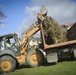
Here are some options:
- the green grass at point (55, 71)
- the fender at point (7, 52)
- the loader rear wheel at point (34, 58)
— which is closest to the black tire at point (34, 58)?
the loader rear wheel at point (34, 58)

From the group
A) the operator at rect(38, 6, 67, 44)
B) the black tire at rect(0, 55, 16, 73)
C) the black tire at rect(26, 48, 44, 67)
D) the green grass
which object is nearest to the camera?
the green grass

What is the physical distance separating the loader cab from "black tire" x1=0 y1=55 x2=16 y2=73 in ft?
2.77

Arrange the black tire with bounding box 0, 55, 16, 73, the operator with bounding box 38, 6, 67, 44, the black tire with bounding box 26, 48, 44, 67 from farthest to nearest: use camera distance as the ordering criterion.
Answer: the operator with bounding box 38, 6, 67, 44 < the black tire with bounding box 26, 48, 44, 67 < the black tire with bounding box 0, 55, 16, 73

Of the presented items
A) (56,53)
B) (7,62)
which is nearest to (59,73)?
(56,53)

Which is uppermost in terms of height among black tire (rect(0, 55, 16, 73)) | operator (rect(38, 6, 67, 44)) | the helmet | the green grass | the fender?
the helmet

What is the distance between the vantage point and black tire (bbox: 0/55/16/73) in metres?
14.3

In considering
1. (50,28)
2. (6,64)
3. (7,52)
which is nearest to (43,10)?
(50,28)

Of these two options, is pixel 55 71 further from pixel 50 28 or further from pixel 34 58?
pixel 50 28

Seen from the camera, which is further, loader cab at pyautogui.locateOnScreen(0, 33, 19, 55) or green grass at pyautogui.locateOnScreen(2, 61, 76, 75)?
loader cab at pyautogui.locateOnScreen(0, 33, 19, 55)

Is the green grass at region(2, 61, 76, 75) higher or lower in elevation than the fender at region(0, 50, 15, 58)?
lower

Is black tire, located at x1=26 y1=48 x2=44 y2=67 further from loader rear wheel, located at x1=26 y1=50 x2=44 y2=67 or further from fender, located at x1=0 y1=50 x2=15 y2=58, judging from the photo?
fender, located at x1=0 y1=50 x2=15 y2=58

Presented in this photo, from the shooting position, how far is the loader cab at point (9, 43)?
15047mm

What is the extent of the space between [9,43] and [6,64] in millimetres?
1640

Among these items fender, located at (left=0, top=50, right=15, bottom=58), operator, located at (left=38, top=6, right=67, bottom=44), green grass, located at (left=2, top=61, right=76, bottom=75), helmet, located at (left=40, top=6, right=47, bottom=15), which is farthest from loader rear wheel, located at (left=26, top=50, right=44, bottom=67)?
helmet, located at (left=40, top=6, right=47, bottom=15)
